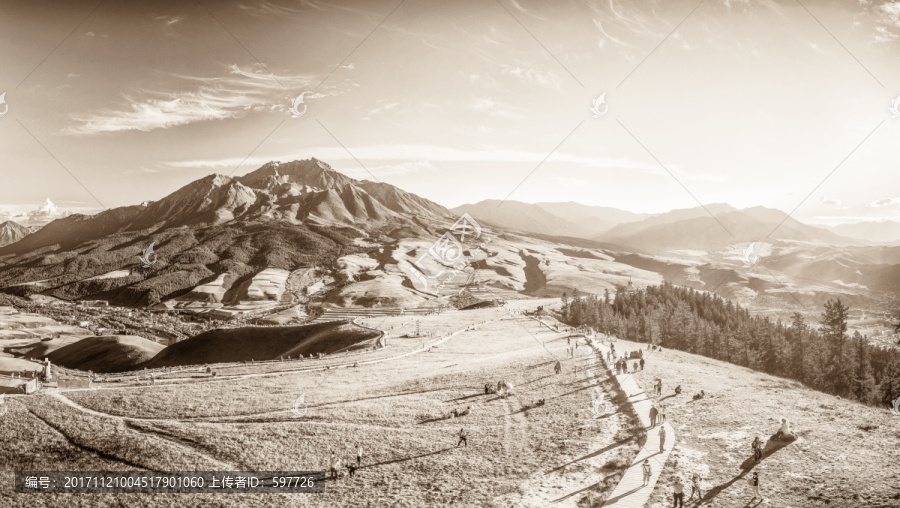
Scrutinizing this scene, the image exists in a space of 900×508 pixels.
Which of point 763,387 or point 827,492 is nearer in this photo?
point 827,492

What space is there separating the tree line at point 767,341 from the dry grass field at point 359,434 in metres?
55.4

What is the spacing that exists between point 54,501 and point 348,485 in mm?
19384

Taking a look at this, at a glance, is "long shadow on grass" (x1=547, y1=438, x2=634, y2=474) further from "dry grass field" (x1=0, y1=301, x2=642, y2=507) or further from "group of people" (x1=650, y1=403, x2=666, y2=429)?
"group of people" (x1=650, y1=403, x2=666, y2=429)

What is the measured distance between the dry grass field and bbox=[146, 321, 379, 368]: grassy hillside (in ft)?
85.4

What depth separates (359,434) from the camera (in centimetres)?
3619

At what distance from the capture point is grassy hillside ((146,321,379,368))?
270 ft

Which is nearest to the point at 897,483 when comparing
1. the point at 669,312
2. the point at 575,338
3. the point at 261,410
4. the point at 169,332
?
the point at 261,410

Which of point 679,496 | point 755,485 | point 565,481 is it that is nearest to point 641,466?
point 679,496

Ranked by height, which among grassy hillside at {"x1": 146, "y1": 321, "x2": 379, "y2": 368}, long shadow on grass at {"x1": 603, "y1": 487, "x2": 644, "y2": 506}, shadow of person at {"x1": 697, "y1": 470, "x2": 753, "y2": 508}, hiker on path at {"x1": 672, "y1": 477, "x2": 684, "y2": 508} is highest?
hiker on path at {"x1": 672, "y1": 477, "x2": 684, "y2": 508}

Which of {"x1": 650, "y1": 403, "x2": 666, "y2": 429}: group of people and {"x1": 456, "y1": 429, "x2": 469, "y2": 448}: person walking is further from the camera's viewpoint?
{"x1": 650, "y1": 403, "x2": 666, "y2": 429}: group of people

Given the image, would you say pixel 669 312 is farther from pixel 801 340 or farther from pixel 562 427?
pixel 562 427

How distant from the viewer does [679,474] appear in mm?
26766

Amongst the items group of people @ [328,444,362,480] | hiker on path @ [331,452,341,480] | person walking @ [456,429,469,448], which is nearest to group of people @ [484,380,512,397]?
person walking @ [456,429,469,448]

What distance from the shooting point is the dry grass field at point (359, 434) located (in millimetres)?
27859
